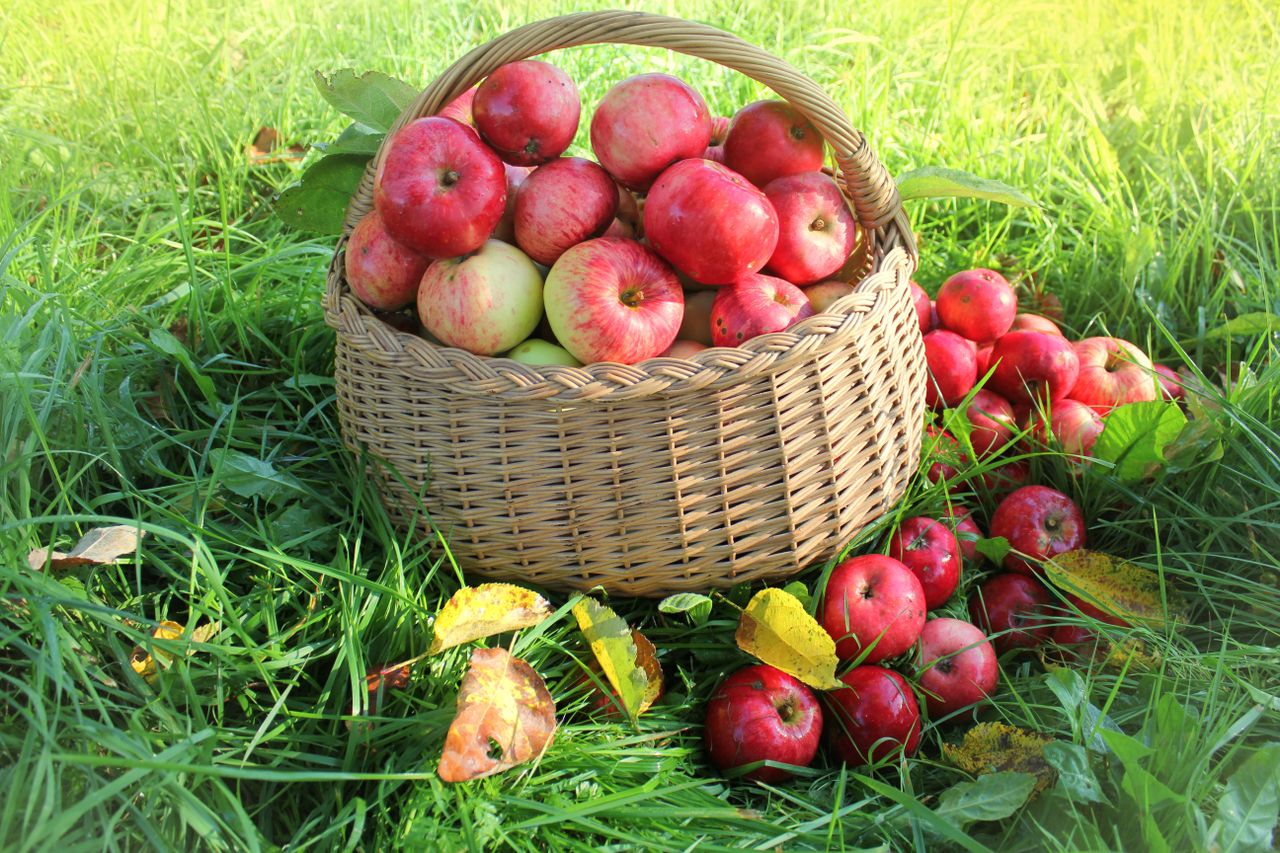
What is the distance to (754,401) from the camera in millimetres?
1732

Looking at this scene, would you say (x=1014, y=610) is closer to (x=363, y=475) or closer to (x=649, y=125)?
(x=649, y=125)

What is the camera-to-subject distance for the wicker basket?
170cm

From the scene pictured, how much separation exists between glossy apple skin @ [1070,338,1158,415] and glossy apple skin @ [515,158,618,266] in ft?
4.16

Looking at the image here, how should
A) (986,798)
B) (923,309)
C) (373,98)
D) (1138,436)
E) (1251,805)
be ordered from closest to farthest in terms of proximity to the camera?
1. (1251,805)
2. (986,798)
3. (1138,436)
4. (373,98)
5. (923,309)

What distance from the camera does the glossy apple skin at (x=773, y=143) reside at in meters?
2.01

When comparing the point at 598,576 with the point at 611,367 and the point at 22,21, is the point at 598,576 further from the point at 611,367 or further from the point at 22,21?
the point at 22,21

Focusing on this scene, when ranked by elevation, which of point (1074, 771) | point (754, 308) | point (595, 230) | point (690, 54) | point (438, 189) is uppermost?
point (690, 54)

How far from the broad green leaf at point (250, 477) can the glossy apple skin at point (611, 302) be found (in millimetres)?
646

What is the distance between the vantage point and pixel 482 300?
1769 mm

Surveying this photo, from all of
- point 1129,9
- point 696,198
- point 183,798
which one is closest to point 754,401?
point 696,198

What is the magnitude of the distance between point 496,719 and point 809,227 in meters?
1.11

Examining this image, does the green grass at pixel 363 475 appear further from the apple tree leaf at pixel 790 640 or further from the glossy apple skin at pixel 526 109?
the glossy apple skin at pixel 526 109

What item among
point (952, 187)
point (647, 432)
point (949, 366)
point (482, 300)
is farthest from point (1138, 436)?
point (482, 300)

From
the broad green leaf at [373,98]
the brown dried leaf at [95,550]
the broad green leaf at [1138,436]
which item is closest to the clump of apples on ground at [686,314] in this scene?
the broad green leaf at [1138,436]
